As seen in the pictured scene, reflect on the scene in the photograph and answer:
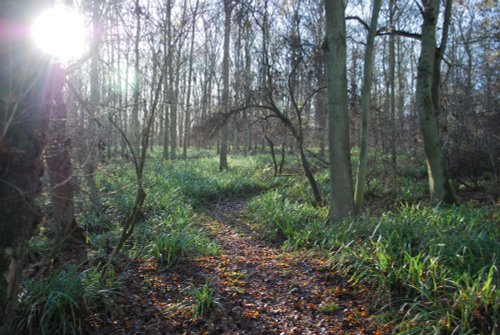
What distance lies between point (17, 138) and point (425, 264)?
435 cm

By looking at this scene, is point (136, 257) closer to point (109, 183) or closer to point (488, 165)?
point (109, 183)

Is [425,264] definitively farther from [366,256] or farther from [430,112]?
[430,112]

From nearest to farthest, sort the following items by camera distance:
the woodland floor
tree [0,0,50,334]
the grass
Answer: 1. tree [0,0,50,334]
2. the grass
3. the woodland floor

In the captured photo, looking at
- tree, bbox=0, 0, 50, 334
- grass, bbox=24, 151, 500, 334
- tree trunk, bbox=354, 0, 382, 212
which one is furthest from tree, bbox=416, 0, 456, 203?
tree, bbox=0, 0, 50, 334

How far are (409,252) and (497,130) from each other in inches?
354

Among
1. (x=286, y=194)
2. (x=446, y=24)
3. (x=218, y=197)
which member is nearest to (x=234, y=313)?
(x=286, y=194)

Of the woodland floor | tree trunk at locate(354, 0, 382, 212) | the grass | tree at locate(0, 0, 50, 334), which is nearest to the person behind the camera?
tree at locate(0, 0, 50, 334)

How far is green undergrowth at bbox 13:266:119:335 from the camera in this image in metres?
3.37

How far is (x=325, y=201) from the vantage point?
953cm

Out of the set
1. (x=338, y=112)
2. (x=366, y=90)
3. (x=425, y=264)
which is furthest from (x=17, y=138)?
(x=366, y=90)

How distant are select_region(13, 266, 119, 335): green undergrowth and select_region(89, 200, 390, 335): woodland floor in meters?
0.18

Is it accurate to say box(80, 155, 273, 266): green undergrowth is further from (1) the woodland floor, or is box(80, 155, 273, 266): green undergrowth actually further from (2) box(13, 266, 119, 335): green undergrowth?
(2) box(13, 266, 119, 335): green undergrowth

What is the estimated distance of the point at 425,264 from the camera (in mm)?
4195

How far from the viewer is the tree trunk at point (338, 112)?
6.44 metres
